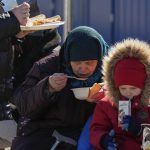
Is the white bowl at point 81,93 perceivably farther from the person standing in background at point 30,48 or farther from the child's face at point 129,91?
the person standing in background at point 30,48

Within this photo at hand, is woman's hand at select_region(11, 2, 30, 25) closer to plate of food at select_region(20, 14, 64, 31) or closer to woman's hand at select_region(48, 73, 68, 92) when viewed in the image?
plate of food at select_region(20, 14, 64, 31)

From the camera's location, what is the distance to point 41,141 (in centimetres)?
333

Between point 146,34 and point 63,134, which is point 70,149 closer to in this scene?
point 63,134

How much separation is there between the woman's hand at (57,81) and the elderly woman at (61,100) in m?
0.03

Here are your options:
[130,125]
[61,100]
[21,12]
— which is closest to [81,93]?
[61,100]

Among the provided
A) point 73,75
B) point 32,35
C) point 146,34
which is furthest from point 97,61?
point 146,34

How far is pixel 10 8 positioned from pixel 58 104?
3.04 feet

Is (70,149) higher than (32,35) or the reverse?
the reverse

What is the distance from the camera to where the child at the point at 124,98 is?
3010 millimetres

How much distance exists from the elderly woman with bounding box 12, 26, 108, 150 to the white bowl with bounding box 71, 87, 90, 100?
0.23 ft

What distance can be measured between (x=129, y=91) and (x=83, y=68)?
35cm

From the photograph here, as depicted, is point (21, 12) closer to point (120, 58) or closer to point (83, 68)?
point (83, 68)

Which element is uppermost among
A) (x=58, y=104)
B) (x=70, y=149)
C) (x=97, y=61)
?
(x=97, y=61)

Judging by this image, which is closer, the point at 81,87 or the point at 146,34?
the point at 81,87
